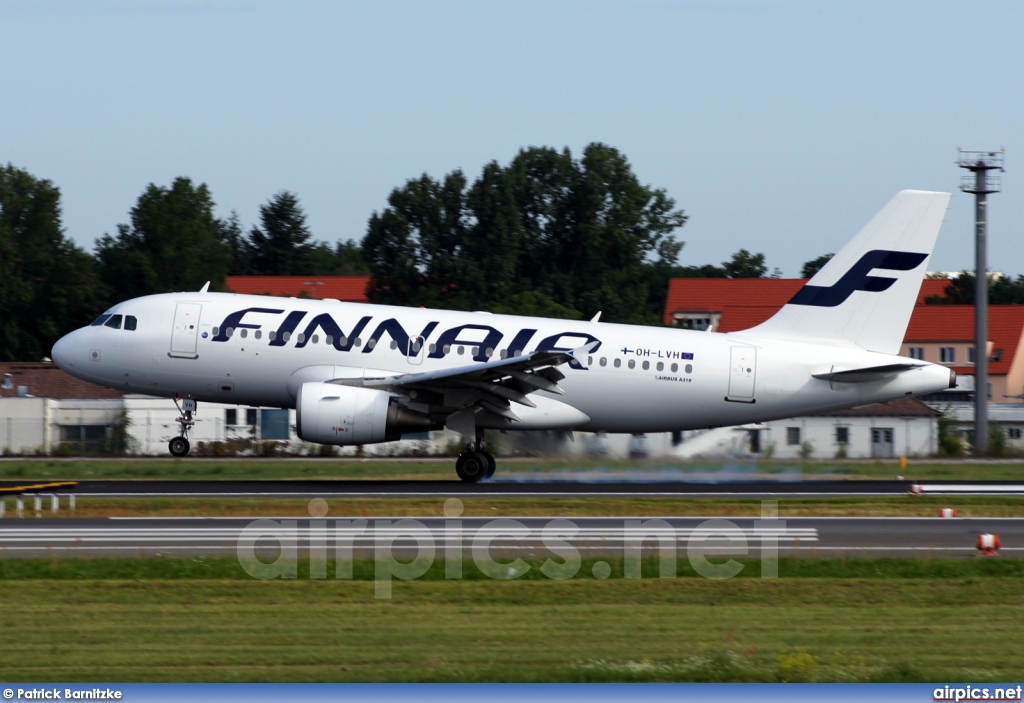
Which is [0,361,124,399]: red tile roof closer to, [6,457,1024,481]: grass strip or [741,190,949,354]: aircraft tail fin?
[6,457,1024,481]: grass strip

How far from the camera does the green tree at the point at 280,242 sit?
11638 centimetres

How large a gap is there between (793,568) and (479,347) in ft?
45.0

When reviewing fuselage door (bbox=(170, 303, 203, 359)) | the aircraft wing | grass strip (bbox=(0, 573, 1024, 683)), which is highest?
fuselage door (bbox=(170, 303, 203, 359))

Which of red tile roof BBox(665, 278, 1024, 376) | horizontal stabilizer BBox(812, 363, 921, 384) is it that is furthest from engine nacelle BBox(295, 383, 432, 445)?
red tile roof BBox(665, 278, 1024, 376)

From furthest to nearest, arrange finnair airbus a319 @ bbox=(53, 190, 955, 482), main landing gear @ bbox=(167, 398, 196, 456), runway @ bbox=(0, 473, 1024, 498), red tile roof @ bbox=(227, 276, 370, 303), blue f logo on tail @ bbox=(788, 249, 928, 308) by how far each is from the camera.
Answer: red tile roof @ bbox=(227, 276, 370, 303)
blue f logo on tail @ bbox=(788, 249, 928, 308)
main landing gear @ bbox=(167, 398, 196, 456)
finnair airbus a319 @ bbox=(53, 190, 955, 482)
runway @ bbox=(0, 473, 1024, 498)

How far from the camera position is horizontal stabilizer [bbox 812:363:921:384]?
2897 cm

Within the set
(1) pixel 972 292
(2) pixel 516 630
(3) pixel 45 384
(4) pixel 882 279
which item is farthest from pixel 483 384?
(1) pixel 972 292

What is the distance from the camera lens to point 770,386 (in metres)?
29.6

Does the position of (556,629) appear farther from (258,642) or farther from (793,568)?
(793,568)

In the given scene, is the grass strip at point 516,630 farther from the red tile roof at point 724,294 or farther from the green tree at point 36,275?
the red tile roof at point 724,294

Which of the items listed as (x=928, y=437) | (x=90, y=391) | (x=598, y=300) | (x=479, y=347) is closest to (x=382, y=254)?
(x=598, y=300)

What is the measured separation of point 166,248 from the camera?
89.9 metres

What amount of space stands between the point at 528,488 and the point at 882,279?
32.3ft

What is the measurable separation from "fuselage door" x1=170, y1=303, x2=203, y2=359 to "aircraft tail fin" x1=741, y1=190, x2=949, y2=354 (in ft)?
45.8
